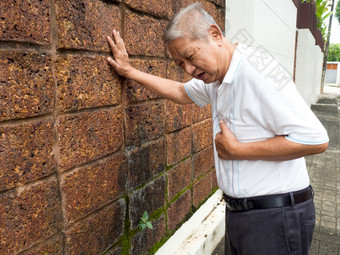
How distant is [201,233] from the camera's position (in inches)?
117

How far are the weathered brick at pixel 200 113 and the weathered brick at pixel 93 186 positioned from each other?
1.12m

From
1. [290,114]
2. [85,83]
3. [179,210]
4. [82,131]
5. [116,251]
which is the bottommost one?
[179,210]

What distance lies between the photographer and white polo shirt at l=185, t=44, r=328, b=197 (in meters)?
1.53

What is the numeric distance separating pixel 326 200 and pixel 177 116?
3045mm

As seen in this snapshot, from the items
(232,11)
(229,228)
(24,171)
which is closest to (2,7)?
(24,171)

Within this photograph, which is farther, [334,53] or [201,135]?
[334,53]

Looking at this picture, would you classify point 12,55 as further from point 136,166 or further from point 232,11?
point 232,11

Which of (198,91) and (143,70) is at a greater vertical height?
(143,70)

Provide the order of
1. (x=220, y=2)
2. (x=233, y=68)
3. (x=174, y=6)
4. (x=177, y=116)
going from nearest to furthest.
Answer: (x=233, y=68)
(x=174, y=6)
(x=177, y=116)
(x=220, y=2)

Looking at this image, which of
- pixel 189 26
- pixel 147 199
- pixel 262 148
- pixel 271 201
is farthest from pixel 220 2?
pixel 271 201

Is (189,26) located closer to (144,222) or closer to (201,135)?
(144,222)

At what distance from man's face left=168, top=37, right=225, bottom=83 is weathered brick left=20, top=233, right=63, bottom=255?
1.05m

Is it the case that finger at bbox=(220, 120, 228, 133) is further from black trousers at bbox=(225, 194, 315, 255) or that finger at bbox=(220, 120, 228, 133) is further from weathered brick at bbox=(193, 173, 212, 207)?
weathered brick at bbox=(193, 173, 212, 207)

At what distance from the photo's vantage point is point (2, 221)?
135 centimetres
